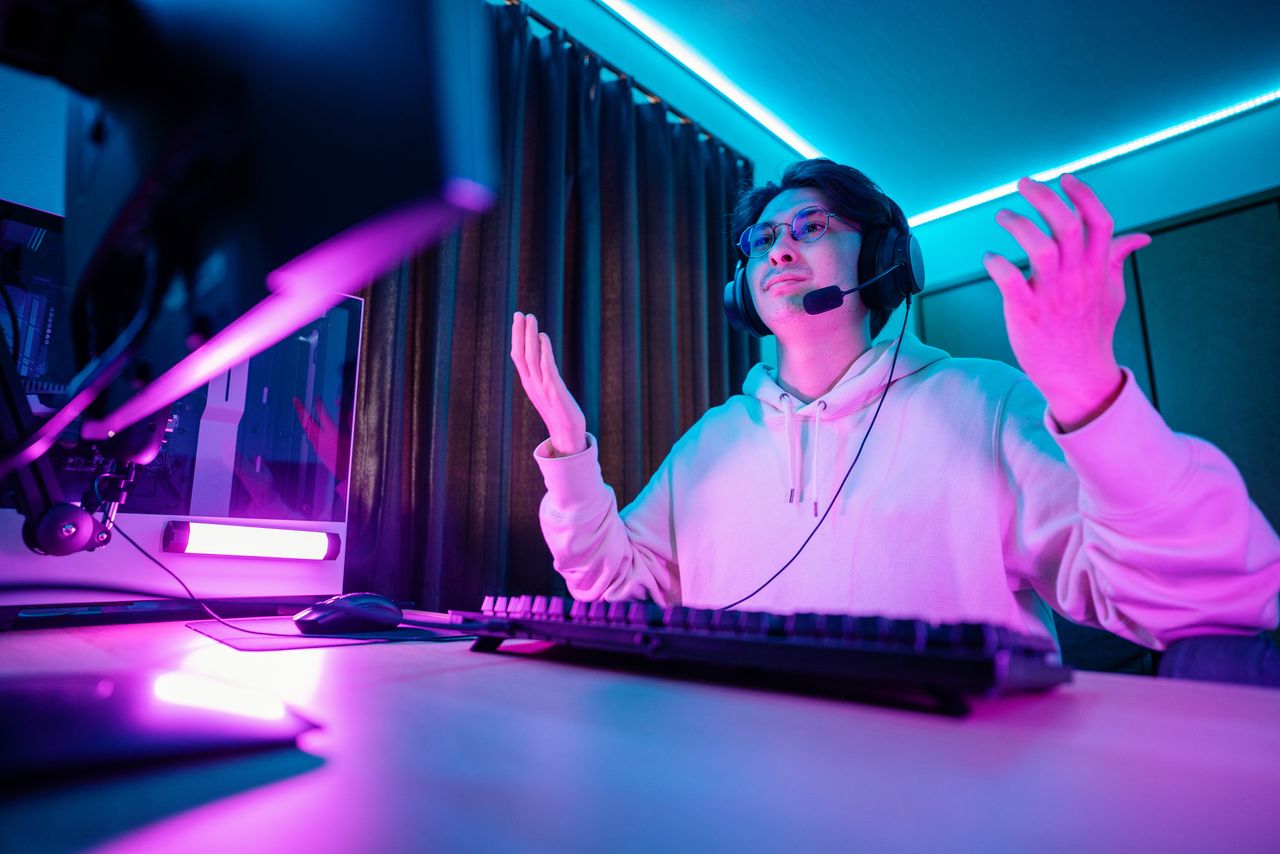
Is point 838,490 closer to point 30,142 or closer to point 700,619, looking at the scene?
point 700,619

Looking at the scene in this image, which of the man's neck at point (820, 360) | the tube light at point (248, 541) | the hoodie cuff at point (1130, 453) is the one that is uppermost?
the man's neck at point (820, 360)

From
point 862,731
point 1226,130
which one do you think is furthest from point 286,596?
point 1226,130

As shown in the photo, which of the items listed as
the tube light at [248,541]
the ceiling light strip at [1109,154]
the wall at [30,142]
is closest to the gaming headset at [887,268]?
the tube light at [248,541]

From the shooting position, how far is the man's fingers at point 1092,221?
0.53 meters

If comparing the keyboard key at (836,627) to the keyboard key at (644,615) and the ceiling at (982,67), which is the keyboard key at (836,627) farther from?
the ceiling at (982,67)

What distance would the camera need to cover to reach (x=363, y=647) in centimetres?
66

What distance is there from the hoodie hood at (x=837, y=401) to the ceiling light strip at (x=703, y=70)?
1.59 meters

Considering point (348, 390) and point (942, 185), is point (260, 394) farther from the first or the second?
point (942, 185)

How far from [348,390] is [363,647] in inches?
22.0

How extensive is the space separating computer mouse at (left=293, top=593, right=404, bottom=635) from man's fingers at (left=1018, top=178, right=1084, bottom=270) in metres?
0.78

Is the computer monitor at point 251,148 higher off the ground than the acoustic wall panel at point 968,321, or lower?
lower

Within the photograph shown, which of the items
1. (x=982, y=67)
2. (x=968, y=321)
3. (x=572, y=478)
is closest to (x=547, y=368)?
(x=572, y=478)

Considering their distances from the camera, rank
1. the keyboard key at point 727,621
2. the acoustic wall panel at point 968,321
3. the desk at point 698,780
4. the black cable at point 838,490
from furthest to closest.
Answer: the acoustic wall panel at point 968,321 → the black cable at point 838,490 → the keyboard key at point 727,621 → the desk at point 698,780

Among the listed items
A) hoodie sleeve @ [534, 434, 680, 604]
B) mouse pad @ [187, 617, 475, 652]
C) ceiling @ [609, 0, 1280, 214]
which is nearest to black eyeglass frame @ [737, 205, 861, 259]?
hoodie sleeve @ [534, 434, 680, 604]
